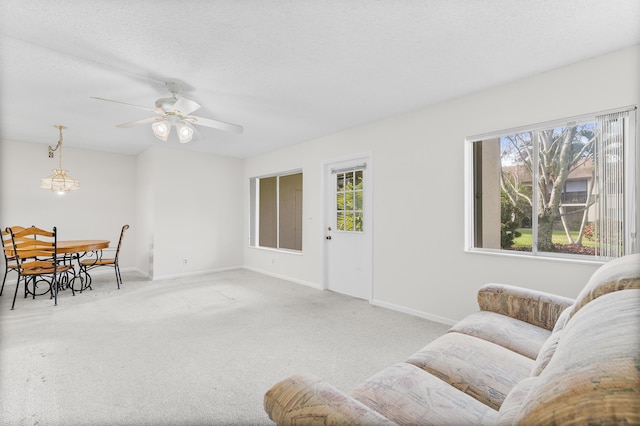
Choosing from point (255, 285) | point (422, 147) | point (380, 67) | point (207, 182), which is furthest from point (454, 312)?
point (207, 182)

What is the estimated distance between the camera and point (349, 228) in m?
4.52

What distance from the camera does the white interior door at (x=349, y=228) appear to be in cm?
421

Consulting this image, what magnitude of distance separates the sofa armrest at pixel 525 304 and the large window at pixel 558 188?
3.26 ft

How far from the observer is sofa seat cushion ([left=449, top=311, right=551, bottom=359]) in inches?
61.1

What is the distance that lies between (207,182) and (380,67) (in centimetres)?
464

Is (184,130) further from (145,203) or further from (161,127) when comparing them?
(145,203)

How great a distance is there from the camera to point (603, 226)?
91.5 inches

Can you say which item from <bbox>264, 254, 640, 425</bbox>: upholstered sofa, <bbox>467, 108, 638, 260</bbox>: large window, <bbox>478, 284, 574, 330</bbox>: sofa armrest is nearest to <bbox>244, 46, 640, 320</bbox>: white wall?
<bbox>467, 108, 638, 260</bbox>: large window

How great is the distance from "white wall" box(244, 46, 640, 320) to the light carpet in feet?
1.44

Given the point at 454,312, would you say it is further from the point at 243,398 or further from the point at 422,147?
the point at 243,398

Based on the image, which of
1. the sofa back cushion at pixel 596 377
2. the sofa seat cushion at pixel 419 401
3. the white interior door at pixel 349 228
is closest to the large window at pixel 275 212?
the white interior door at pixel 349 228

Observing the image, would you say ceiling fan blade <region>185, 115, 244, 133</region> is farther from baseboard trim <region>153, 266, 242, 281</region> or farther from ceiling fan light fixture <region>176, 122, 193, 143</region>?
baseboard trim <region>153, 266, 242, 281</region>

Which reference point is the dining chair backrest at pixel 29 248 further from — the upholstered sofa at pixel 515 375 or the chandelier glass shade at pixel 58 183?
the upholstered sofa at pixel 515 375

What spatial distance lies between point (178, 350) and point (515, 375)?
253cm
